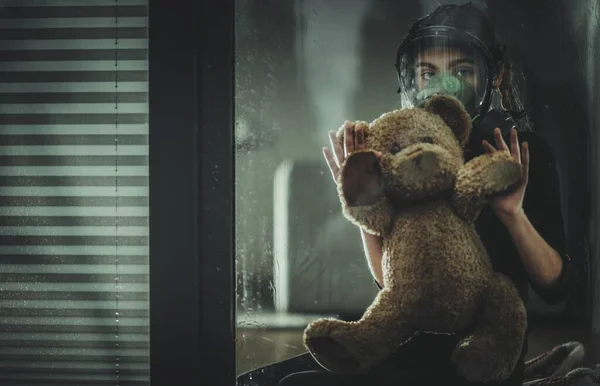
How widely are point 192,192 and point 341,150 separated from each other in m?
0.38

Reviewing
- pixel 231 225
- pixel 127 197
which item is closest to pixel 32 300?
pixel 127 197

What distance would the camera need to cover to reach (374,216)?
113cm

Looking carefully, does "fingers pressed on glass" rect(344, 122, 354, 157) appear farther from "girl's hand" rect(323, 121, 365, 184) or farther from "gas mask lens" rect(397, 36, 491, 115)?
"gas mask lens" rect(397, 36, 491, 115)

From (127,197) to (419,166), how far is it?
72 cm

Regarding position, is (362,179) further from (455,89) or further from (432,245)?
(455,89)

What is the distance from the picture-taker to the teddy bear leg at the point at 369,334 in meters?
1.11

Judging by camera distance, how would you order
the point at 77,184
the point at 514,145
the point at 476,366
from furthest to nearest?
the point at 77,184 < the point at 514,145 < the point at 476,366

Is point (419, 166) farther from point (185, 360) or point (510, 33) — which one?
point (185, 360)

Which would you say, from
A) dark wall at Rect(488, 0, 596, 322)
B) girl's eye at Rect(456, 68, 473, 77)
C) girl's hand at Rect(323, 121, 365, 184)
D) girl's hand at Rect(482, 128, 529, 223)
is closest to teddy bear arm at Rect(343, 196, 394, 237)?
girl's hand at Rect(323, 121, 365, 184)

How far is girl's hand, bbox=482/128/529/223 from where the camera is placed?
1.15 metres

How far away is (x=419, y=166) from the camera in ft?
3.54

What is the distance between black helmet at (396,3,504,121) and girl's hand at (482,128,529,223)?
0.08m

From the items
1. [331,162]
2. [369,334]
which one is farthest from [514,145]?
[369,334]

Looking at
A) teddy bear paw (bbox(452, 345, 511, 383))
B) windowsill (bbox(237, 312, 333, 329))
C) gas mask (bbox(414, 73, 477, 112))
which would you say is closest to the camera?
teddy bear paw (bbox(452, 345, 511, 383))
